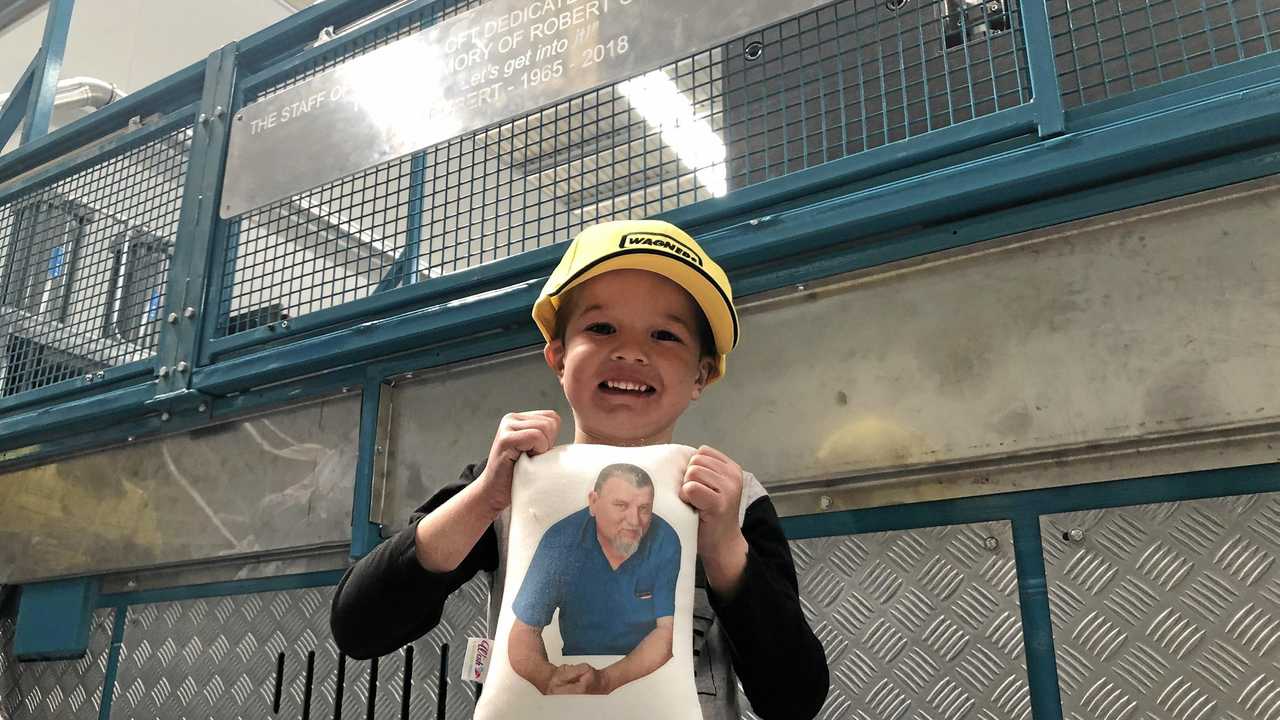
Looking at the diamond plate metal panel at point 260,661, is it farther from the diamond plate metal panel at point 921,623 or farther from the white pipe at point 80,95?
the white pipe at point 80,95

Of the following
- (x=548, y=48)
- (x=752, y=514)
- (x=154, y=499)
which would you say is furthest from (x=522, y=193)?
(x=154, y=499)

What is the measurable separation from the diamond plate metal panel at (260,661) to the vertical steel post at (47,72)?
1758 millimetres

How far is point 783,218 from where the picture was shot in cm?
142

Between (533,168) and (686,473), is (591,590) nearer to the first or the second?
(686,473)

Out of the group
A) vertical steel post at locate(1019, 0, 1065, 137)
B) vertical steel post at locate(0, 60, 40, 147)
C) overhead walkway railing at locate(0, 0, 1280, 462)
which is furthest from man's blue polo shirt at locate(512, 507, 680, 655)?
vertical steel post at locate(0, 60, 40, 147)

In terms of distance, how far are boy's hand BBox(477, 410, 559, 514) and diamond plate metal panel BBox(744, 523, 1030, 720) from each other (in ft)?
2.34

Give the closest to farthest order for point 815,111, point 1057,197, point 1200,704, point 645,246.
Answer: point 645,246, point 1200,704, point 1057,197, point 815,111

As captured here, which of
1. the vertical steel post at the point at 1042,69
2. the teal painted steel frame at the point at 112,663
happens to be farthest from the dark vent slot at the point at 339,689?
the vertical steel post at the point at 1042,69

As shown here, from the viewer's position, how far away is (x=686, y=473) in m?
0.79

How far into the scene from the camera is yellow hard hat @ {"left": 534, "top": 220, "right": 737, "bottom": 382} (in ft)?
3.00

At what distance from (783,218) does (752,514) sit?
2.03 ft

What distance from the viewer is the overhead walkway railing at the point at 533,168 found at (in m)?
1.27

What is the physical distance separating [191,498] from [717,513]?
1.73 m

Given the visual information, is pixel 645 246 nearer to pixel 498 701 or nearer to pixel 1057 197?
pixel 498 701
